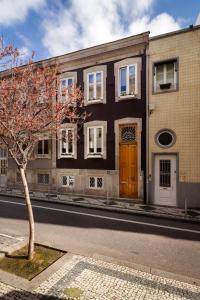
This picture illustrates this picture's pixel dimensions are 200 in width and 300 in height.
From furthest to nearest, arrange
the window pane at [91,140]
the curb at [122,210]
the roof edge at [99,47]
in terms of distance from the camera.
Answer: the window pane at [91,140], the roof edge at [99,47], the curb at [122,210]

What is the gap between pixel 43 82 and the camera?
7.10 meters

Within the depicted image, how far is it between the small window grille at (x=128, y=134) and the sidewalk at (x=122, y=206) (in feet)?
11.9

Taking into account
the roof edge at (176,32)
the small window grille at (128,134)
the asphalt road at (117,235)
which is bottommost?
the asphalt road at (117,235)

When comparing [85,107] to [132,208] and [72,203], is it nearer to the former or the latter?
[72,203]

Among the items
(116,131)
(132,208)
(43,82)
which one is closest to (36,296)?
(43,82)

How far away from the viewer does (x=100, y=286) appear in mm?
4949

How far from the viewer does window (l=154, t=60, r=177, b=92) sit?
13.1 meters

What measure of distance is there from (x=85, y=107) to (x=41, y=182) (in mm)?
6450

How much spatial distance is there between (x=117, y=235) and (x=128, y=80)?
30.8ft

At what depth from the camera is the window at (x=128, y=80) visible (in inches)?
560

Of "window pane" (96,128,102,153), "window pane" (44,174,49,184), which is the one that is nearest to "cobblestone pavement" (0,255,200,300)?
"window pane" (96,128,102,153)

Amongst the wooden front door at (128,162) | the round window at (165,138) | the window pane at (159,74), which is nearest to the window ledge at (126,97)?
the window pane at (159,74)

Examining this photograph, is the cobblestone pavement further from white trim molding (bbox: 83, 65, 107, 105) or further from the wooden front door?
white trim molding (bbox: 83, 65, 107, 105)

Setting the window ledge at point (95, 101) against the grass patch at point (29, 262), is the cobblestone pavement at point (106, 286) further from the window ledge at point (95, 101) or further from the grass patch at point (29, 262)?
the window ledge at point (95, 101)
